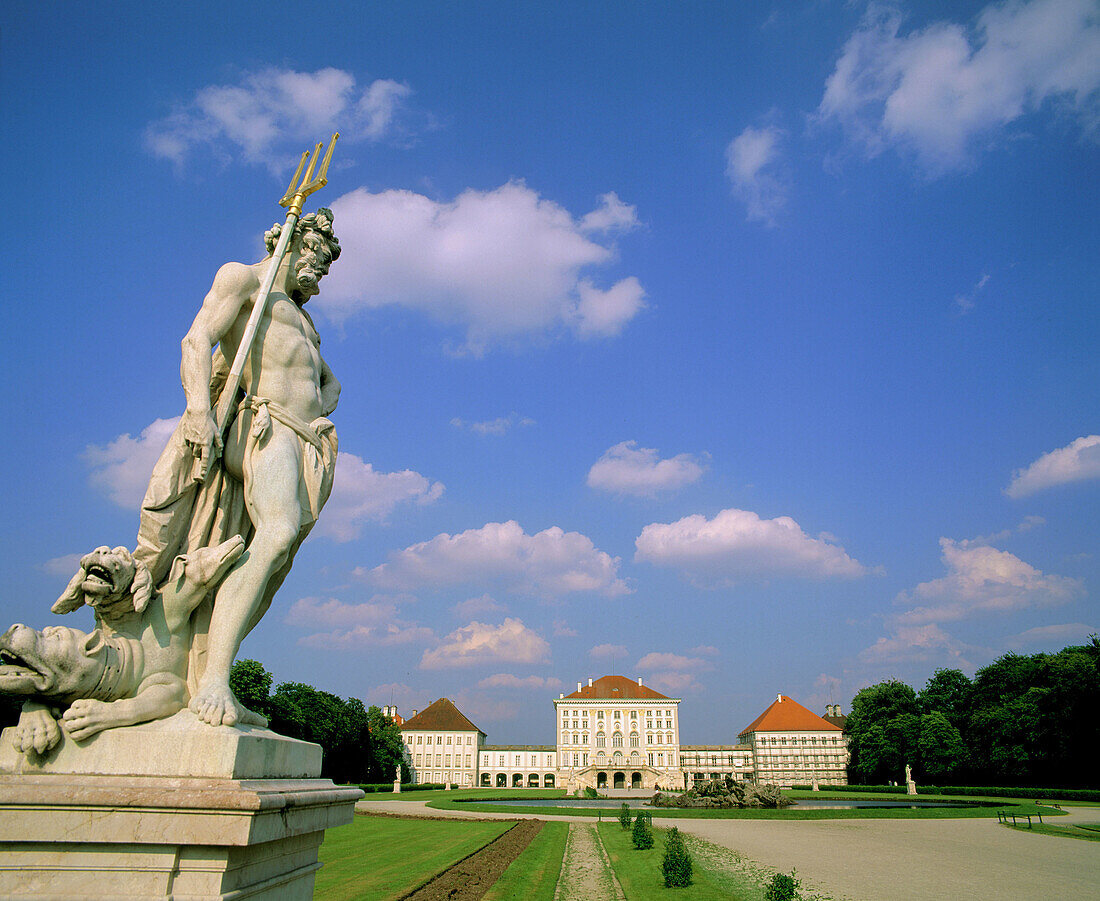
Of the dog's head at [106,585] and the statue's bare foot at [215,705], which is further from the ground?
the dog's head at [106,585]

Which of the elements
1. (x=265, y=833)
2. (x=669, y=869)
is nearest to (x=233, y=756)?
(x=265, y=833)

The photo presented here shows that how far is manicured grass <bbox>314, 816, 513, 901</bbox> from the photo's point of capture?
12.9m

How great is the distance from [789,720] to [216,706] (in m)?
98.2

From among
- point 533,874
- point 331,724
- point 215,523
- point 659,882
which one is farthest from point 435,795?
point 215,523

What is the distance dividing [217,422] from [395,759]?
70.0 m

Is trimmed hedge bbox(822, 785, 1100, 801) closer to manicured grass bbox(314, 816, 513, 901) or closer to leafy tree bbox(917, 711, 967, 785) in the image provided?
leafy tree bbox(917, 711, 967, 785)

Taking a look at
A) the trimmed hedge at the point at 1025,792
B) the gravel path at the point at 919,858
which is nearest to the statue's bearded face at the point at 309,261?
the gravel path at the point at 919,858

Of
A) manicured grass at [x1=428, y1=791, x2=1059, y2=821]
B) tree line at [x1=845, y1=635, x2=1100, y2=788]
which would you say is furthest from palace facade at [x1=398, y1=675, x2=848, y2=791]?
manicured grass at [x1=428, y1=791, x2=1059, y2=821]

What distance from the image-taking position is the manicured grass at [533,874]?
12480 millimetres

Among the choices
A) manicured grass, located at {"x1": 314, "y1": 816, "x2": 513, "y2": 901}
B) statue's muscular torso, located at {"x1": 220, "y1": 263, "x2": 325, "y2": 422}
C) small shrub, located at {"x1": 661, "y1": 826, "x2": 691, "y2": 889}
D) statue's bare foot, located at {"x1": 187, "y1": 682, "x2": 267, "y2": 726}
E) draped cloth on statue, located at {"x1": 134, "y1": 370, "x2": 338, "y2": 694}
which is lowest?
manicured grass, located at {"x1": 314, "y1": 816, "x2": 513, "y2": 901}

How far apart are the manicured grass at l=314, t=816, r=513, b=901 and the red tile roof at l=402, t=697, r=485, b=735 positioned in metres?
63.6

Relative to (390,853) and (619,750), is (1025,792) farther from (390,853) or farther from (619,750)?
(619,750)

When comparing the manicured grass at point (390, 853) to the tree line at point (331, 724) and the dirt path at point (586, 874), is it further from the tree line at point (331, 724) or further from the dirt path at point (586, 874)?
the tree line at point (331, 724)

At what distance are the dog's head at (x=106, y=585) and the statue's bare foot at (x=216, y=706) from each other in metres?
0.50
